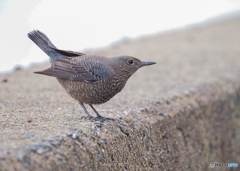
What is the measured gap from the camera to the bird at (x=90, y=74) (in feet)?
12.3

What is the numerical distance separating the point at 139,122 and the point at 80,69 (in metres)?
1.08

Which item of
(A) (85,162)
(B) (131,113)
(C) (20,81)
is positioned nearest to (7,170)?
(A) (85,162)

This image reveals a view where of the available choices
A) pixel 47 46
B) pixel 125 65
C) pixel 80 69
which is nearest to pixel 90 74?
pixel 80 69

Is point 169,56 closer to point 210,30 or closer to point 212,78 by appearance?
point 212,78

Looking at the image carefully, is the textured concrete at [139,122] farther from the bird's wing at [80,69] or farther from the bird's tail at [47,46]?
the bird's tail at [47,46]

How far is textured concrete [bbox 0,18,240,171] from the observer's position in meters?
2.70

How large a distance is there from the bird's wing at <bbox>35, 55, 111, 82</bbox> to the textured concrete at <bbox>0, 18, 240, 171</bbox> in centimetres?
54

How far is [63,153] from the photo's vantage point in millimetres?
2578

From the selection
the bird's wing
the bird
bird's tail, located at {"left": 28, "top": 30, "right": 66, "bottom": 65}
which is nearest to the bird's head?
the bird

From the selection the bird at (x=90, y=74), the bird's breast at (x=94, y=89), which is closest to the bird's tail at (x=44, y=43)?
the bird at (x=90, y=74)

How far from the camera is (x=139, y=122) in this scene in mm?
3920

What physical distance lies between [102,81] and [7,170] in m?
1.90

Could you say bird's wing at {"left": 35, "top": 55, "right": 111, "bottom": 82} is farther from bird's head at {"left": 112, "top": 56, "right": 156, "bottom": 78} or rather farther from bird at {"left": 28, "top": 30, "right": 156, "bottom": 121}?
bird's head at {"left": 112, "top": 56, "right": 156, "bottom": 78}

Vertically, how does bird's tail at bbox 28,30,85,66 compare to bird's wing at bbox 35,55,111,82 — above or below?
above
